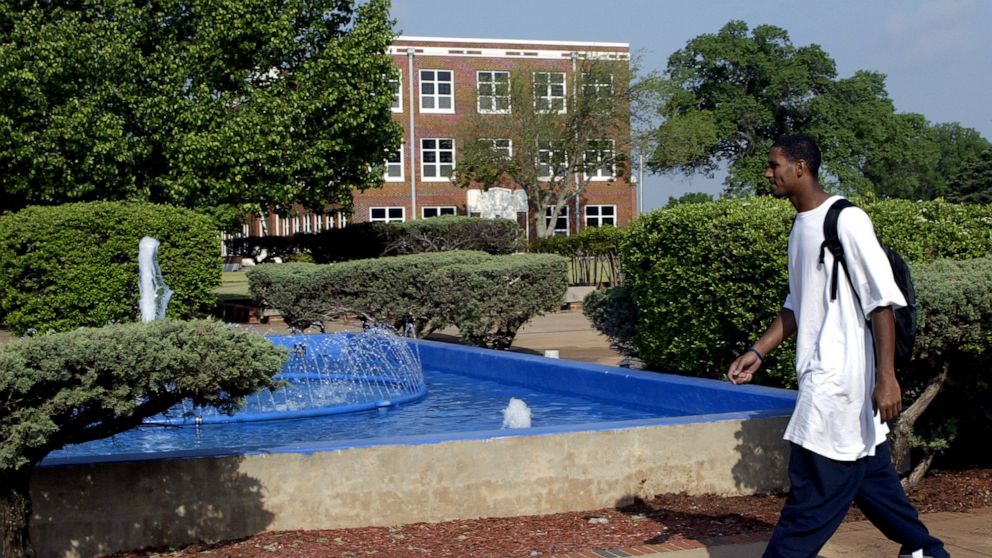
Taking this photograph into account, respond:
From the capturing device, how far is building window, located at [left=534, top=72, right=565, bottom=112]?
154 ft

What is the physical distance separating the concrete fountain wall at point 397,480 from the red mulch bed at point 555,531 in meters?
0.09

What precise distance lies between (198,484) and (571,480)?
2051 millimetres

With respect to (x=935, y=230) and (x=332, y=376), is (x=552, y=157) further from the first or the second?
(x=935, y=230)

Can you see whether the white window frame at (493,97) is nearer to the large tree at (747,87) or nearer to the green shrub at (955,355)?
the large tree at (747,87)

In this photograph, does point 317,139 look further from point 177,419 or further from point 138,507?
point 138,507

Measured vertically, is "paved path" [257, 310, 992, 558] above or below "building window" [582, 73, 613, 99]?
below

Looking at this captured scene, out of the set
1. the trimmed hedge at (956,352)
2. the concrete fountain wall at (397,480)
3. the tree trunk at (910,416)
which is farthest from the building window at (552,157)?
the tree trunk at (910,416)

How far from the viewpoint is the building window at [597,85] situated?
46.3m

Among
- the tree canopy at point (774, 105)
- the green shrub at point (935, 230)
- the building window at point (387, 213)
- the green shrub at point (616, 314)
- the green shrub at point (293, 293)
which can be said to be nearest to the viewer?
the green shrub at point (935, 230)

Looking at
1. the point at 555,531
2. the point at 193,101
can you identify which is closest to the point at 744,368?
the point at 555,531

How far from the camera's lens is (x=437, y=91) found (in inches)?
2050

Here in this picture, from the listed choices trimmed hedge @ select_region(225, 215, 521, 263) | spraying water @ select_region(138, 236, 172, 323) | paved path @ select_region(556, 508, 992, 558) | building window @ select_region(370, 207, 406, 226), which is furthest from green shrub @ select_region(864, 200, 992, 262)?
building window @ select_region(370, 207, 406, 226)

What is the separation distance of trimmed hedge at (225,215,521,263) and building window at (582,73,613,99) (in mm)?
15377

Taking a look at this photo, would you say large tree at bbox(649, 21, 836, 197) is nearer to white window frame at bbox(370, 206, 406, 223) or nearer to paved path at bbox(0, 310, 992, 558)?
white window frame at bbox(370, 206, 406, 223)
